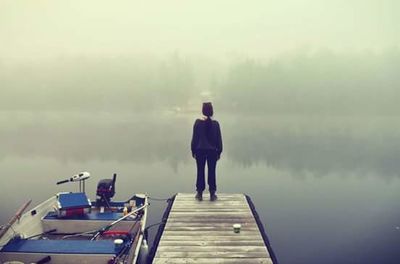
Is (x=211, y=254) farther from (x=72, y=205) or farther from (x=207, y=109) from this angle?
(x=72, y=205)

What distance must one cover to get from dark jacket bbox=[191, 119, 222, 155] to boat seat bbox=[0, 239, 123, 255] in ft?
11.7

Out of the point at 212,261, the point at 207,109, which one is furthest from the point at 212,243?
the point at 207,109

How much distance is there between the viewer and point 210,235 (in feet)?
34.4

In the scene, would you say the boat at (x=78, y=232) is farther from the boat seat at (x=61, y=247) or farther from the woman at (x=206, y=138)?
the woman at (x=206, y=138)

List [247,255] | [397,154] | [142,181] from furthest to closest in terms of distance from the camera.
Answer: [397,154] → [142,181] → [247,255]

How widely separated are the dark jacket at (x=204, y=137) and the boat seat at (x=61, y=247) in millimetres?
3576

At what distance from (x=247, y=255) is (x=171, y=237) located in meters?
2.00

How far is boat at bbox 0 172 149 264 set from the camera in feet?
33.9

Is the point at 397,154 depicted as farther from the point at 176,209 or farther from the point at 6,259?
the point at 6,259

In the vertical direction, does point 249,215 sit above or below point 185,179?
above

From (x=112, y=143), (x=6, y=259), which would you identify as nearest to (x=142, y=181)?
(x=6, y=259)

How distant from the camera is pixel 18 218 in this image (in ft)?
39.3

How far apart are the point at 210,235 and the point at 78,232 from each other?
4.76m

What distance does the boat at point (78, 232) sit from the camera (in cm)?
1034
